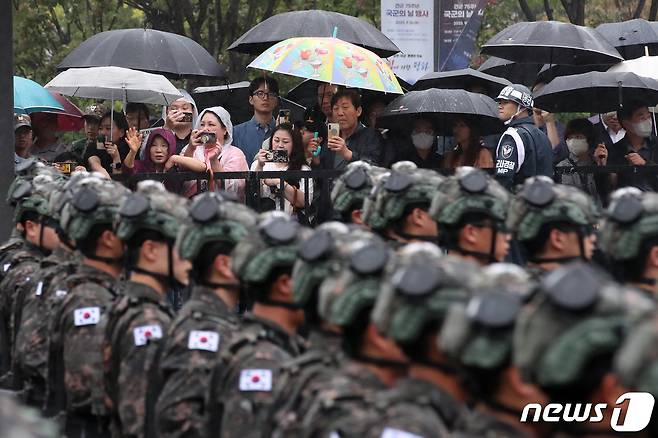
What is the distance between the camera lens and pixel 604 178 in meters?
11.0

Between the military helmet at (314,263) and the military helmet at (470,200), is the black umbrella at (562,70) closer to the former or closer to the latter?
the military helmet at (470,200)

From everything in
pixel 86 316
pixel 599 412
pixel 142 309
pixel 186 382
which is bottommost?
pixel 186 382

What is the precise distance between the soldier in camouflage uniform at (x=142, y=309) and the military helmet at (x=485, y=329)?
A: 255cm

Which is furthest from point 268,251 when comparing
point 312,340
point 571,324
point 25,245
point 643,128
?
point 643,128

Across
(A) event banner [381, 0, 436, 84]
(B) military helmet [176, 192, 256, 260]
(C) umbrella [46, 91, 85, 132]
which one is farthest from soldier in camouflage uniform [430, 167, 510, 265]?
(A) event banner [381, 0, 436, 84]

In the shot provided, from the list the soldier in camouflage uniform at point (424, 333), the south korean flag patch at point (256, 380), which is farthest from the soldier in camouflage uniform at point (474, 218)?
the soldier in camouflage uniform at point (424, 333)

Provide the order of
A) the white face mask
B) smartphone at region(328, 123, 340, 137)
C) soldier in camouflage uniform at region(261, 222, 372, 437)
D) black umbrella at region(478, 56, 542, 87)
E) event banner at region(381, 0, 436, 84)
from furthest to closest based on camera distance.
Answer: event banner at region(381, 0, 436, 84)
black umbrella at region(478, 56, 542, 87)
the white face mask
smartphone at region(328, 123, 340, 137)
soldier in camouflage uniform at region(261, 222, 372, 437)

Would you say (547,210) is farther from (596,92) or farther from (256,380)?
(596,92)

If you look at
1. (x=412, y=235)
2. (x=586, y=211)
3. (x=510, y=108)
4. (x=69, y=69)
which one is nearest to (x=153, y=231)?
(x=412, y=235)

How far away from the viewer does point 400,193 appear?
8.12 metres

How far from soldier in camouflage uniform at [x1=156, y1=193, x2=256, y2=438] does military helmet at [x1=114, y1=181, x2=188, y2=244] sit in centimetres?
39

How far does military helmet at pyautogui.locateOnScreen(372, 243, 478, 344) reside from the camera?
14.6 feet

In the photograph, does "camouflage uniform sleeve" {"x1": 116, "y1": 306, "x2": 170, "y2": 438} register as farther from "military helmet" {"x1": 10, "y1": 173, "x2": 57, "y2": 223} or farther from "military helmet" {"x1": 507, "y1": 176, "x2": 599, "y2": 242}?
"military helmet" {"x1": 10, "y1": 173, "x2": 57, "y2": 223}

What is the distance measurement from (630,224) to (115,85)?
7.02 meters
